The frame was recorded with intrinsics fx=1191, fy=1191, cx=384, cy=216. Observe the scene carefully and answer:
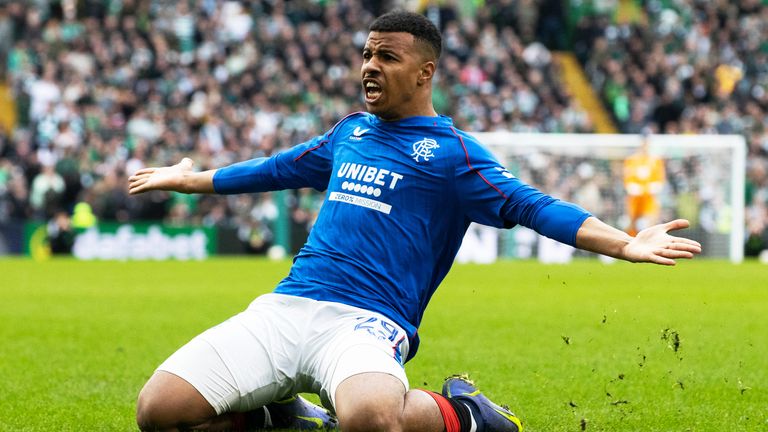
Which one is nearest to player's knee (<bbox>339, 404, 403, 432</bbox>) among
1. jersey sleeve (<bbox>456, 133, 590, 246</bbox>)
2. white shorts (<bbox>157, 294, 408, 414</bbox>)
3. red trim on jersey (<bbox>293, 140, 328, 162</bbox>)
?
white shorts (<bbox>157, 294, 408, 414</bbox>)

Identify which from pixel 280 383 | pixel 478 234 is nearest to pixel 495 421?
pixel 280 383

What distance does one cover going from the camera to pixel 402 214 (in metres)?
5.48

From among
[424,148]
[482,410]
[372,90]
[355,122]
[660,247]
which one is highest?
[372,90]

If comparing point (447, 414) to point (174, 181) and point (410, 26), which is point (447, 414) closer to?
point (410, 26)

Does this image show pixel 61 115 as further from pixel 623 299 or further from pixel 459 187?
pixel 459 187

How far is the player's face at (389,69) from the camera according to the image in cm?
556

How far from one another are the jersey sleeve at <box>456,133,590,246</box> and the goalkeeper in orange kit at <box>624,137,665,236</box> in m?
18.1

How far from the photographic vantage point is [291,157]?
6086 millimetres

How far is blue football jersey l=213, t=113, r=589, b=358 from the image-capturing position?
5.42m

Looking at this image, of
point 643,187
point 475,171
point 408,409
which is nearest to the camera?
point 408,409

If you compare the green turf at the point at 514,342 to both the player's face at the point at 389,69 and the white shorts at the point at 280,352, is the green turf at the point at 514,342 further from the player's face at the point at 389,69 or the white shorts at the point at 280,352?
the player's face at the point at 389,69

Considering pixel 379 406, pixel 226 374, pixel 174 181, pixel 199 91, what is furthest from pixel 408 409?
pixel 199 91

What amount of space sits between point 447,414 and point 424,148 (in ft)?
4.03

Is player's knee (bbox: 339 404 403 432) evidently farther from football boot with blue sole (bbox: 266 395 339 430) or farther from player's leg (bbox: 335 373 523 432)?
football boot with blue sole (bbox: 266 395 339 430)
